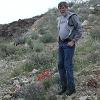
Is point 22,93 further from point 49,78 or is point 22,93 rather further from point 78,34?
point 78,34

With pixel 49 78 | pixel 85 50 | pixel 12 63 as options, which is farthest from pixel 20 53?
pixel 49 78

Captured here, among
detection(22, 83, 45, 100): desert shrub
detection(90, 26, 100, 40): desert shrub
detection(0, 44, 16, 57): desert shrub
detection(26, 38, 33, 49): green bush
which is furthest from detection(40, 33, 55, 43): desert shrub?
detection(22, 83, 45, 100): desert shrub

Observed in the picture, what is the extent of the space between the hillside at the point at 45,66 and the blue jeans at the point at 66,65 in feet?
1.07

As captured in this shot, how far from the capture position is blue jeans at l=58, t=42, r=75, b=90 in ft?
30.1

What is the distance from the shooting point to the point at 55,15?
26234mm

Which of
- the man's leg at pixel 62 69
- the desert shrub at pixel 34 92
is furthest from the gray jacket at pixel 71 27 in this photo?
the desert shrub at pixel 34 92

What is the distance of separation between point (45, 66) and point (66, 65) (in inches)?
174

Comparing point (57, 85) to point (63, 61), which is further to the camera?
point (57, 85)

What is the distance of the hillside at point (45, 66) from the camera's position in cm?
983

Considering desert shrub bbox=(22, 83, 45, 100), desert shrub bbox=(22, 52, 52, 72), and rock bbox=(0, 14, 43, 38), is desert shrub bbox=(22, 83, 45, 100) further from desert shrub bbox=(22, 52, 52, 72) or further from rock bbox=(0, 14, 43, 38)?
rock bbox=(0, 14, 43, 38)

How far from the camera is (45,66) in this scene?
13602 millimetres

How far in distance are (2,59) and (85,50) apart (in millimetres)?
4727

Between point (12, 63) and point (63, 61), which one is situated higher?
point (63, 61)

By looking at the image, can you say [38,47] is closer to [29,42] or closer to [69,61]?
[29,42]
